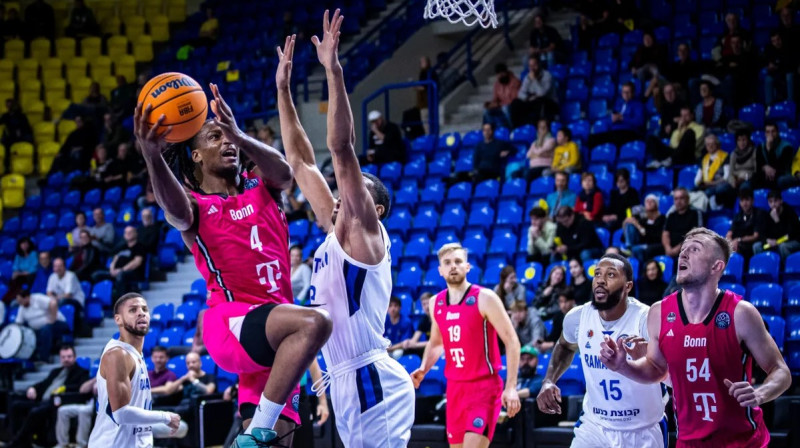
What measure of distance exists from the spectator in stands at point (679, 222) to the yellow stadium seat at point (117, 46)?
1445 cm

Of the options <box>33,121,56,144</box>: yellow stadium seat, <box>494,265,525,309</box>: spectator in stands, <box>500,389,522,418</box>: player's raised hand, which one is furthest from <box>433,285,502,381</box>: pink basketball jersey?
<box>33,121,56,144</box>: yellow stadium seat

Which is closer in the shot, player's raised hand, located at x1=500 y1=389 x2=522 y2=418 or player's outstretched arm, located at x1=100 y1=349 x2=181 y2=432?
player's outstretched arm, located at x1=100 y1=349 x2=181 y2=432

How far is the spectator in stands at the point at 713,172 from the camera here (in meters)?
12.1

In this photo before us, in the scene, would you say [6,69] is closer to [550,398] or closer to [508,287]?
[508,287]

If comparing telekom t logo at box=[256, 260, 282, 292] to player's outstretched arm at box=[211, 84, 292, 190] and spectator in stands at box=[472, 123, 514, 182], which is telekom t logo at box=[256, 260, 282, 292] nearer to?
player's outstretched arm at box=[211, 84, 292, 190]

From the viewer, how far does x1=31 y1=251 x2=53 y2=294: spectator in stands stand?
16.6 m

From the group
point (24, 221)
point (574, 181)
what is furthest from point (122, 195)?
point (574, 181)

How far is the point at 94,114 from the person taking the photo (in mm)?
20516

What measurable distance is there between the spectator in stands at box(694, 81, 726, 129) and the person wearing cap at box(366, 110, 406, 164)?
4665mm

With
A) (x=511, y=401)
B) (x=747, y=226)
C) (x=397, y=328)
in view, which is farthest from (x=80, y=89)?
(x=511, y=401)

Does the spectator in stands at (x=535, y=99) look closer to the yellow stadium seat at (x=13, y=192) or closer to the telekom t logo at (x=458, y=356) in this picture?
the telekom t logo at (x=458, y=356)

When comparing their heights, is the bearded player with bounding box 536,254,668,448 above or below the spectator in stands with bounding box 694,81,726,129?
below

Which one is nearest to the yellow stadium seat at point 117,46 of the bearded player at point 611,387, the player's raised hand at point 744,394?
the bearded player at point 611,387

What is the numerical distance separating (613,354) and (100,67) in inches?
732
